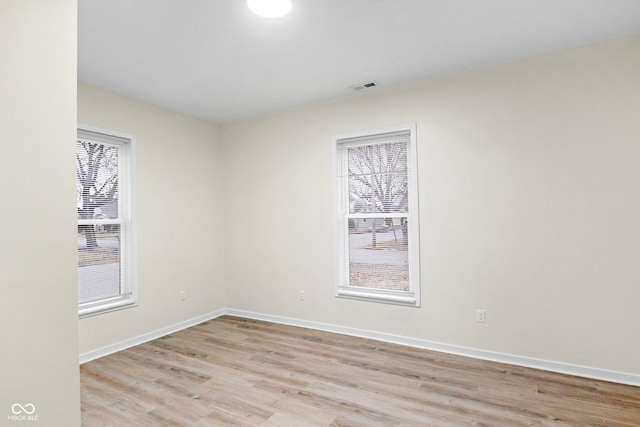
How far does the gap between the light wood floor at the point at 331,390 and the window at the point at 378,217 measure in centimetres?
65

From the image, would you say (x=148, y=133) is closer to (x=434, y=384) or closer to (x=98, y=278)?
(x=98, y=278)

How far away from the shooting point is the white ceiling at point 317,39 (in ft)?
7.38

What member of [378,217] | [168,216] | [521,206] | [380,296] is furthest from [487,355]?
[168,216]

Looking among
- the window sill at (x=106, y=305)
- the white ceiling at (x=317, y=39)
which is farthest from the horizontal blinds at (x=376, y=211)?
the window sill at (x=106, y=305)

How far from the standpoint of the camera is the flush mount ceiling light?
84.8 inches

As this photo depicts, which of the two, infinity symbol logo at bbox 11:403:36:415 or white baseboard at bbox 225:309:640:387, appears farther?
white baseboard at bbox 225:309:640:387

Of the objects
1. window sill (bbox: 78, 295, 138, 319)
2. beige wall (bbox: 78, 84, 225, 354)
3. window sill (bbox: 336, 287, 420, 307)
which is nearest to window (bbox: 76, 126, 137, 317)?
window sill (bbox: 78, 295, 138, 319)

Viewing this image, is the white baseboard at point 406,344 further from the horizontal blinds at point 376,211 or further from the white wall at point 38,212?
the white wall at point 38,212

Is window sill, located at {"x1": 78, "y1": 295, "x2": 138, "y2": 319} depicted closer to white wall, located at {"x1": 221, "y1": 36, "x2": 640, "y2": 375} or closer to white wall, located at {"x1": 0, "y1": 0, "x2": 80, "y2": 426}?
white wall, located at {"x1": 221, "y1": 36, "x2": 640, "y2": 375}

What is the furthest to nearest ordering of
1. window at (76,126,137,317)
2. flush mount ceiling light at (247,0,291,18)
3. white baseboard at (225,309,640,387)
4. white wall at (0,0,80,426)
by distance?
window at (76,126,137,317), white baseboard at (225,309,640,387), flush mount ceiling light at (247,0,291,18), white wall at (0,0,80,426)

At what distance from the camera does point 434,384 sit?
2672 millimetres

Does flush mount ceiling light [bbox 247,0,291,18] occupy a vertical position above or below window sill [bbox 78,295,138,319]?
above

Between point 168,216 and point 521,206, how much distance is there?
12.2ft

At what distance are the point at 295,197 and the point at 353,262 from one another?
1.05 m
